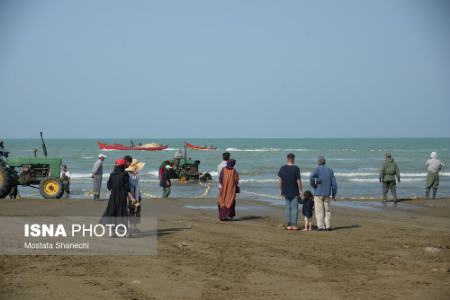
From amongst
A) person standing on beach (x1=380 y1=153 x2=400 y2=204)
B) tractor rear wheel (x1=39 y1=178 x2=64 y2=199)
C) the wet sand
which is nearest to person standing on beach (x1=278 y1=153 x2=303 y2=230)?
the wet sand

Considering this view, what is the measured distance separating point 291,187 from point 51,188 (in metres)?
9.97

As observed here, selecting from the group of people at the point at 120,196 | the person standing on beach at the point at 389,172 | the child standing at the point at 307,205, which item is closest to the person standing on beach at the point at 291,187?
the child standing at the point at 307,205

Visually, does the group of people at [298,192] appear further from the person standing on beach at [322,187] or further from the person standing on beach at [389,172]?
the person standing on beach at [389,172]

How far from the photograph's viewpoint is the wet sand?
752 cm

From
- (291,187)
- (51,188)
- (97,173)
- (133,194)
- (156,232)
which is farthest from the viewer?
(51,188)

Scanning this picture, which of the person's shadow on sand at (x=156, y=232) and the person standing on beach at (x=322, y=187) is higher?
the person standing on beach at (x=322, y=187)

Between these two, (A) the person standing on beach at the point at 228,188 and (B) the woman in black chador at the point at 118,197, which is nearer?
(B) the woman in black chador at the point at 118,197

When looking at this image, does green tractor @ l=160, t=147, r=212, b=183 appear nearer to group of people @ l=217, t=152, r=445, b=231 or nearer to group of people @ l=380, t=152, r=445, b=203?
group of people @ l=380, t=152, r=445, b=203

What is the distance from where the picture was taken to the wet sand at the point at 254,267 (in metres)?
7.52

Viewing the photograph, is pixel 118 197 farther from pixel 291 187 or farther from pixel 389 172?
pixel 389 172

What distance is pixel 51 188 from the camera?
2000 centimetres

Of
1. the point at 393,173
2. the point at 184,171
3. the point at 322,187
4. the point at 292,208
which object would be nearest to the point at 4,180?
the point at 292,208

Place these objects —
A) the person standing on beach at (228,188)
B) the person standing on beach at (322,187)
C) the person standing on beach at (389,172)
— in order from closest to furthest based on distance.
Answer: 1. the person standing on beach at (322,187)
2. the person standing on beach at (228,188)
3. the person standing on beach at (389,172)

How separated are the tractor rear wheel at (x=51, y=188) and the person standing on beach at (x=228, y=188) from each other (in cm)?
772
